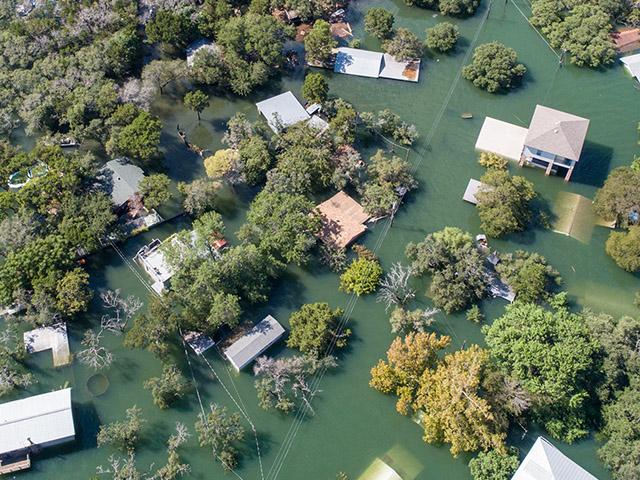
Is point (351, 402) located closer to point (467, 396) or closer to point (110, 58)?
point (467, 396)

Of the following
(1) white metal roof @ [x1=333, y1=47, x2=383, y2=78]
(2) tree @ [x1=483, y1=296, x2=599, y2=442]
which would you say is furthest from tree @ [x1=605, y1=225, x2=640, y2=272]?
(1) white metal roof @ [x1=333, y1=47, x2=383, y2=78]

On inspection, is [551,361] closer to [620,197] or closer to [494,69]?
[620,197]

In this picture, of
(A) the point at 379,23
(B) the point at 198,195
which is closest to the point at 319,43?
(A) the point at 379,23

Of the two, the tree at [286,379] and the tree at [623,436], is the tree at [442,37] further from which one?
the tree at [623,436]

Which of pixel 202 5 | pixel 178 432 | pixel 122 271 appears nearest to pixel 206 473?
pixel 178 432

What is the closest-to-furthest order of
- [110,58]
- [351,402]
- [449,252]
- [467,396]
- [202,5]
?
1. [467,396]
2. [351,402]
3. [449,252]
4. [110,58]
5. [202,5]

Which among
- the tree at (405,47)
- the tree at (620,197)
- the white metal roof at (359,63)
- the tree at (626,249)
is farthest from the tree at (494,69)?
the tree at (626,249)
